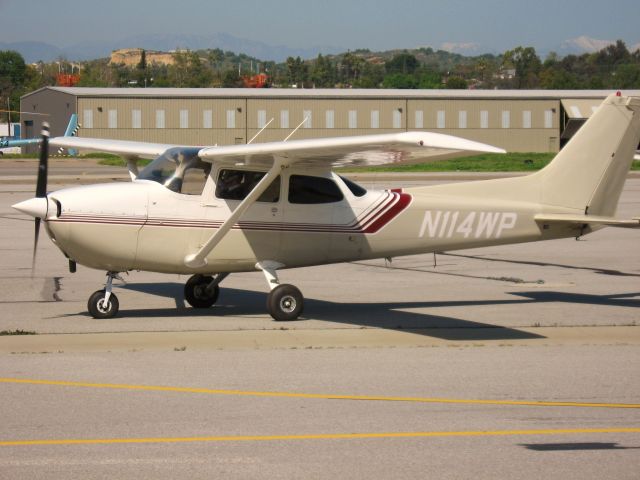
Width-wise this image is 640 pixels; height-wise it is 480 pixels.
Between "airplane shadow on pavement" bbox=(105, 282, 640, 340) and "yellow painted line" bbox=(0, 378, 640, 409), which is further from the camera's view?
"airplane shadow on pavement" bbox=(105, 282, 640, 340)

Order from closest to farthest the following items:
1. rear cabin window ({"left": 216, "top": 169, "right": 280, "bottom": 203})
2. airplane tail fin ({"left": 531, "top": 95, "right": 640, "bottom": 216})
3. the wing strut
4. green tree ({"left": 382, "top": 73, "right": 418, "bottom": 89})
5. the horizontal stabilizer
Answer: the wing strut < rear cabin window ({"left": 216, "top": 169, "right": 280, "bottom": 203}) < the horizontal stabilizer < airplane tail fin ({"left": 531, "top": 95, "right": 640, "bottom": 216}) < green tree ({"left": 382, "top": 73, "right": 418, "bottom": 89})

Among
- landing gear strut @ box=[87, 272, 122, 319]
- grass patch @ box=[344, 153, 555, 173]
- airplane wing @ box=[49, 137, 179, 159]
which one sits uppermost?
grass patch @ box=[344, 153, 555, 173]

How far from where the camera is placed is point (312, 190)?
12570 millimetres

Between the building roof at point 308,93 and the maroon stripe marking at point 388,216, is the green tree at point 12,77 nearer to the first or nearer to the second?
the building roof at point 308,93

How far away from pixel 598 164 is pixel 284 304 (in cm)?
476

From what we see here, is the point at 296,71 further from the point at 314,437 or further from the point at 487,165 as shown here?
the point at 314,437

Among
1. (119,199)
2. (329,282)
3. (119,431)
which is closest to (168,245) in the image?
(119,199)

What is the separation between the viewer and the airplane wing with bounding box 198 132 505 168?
9648 mm

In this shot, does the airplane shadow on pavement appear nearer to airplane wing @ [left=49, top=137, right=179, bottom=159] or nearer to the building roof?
airplane wing @ [left=49, top=137, right=179, bottom=159]

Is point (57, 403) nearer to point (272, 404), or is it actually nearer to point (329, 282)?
point (272, 404)

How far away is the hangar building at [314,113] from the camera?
64438 millimetres

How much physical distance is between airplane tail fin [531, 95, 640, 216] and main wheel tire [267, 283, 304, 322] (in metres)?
3.72

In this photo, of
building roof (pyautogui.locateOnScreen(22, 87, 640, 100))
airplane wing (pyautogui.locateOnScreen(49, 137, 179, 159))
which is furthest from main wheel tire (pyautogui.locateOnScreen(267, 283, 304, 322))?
building roof (pyautogui.locateOnScreen(22, 87, 640, 100))

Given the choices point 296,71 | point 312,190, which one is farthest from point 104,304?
point 296,71
